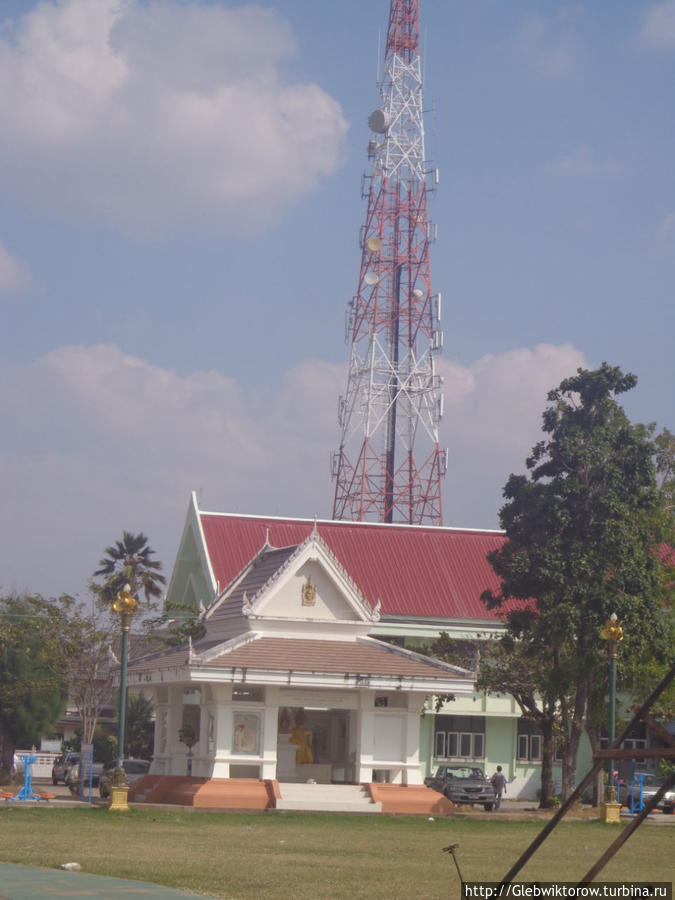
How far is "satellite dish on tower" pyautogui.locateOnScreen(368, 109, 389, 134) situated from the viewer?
190ft

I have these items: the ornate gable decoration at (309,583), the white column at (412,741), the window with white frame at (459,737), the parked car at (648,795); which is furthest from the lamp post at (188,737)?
the window with white frame at (459,737)

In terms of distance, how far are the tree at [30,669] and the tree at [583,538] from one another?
74.4ft

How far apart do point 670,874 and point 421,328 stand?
41.4m

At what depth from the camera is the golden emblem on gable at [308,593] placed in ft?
116

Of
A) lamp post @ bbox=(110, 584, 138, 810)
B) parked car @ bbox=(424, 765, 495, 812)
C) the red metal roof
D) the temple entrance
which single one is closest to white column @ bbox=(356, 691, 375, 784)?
the temple entrance

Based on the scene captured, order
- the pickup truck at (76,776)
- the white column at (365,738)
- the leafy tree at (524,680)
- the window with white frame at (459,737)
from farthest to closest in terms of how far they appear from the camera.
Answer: the window with white frame at (459,737)
the pickup truck at (76,776)
the leafy tree at (524,680)
the white column at (365,738)

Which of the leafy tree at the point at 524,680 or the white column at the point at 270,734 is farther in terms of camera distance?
the leafy tree at the point at 524,680

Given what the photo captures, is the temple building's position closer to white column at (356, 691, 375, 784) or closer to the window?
white column at (356, 691, 375, 784)

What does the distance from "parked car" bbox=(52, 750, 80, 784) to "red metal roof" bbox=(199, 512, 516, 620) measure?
957cm

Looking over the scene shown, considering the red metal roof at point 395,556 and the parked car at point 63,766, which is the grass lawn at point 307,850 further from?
the parked car at point 63,766

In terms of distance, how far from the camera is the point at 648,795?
44.4 meters

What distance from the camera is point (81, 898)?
43.4ft

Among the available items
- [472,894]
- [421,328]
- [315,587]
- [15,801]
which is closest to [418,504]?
[421,328]

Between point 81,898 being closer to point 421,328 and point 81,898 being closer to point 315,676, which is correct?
point 315,676
